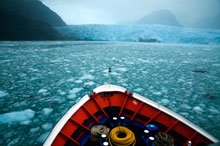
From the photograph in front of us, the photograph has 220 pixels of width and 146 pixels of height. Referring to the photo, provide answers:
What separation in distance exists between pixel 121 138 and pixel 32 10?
76.4m

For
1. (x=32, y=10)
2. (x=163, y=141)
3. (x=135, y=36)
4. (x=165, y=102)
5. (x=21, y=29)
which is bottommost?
(x=135, y=36)

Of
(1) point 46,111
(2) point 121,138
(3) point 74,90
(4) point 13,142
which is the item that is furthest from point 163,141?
(3) point 74,90

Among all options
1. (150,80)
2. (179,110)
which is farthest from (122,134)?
(150,80)

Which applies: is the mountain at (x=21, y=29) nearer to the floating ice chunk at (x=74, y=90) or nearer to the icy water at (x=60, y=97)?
the icy water at (x=60, y=97)

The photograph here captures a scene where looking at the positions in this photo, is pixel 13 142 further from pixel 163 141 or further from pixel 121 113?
pixel 163 141

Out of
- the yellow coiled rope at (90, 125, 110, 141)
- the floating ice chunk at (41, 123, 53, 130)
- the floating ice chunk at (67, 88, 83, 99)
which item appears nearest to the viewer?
the yellow coiled rope at (90, 125, 110, 141)

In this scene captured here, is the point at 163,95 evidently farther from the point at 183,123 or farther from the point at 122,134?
the point at 122,134

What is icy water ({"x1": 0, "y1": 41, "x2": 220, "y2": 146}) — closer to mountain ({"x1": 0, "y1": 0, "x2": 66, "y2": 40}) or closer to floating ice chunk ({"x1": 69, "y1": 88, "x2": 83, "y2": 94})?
floating ice chunk ({"x1": 69, "y1": 88, "x2": 83, "y2": 94})

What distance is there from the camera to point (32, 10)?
224 ft

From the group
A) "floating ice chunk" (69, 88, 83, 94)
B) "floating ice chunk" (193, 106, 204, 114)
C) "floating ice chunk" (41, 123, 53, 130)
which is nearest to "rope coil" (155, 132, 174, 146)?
"floating ice chunk" (41, 123, 53, 130)

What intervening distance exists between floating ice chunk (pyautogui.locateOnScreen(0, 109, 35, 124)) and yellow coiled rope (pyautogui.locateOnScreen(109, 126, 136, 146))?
9.93 ft

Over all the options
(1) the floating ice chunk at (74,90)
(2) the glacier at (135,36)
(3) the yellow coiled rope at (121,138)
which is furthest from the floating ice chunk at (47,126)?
(2) the glacier at (135,36)

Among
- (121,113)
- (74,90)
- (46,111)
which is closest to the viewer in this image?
(121,113)

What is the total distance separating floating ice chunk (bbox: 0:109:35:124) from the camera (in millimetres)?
4846
